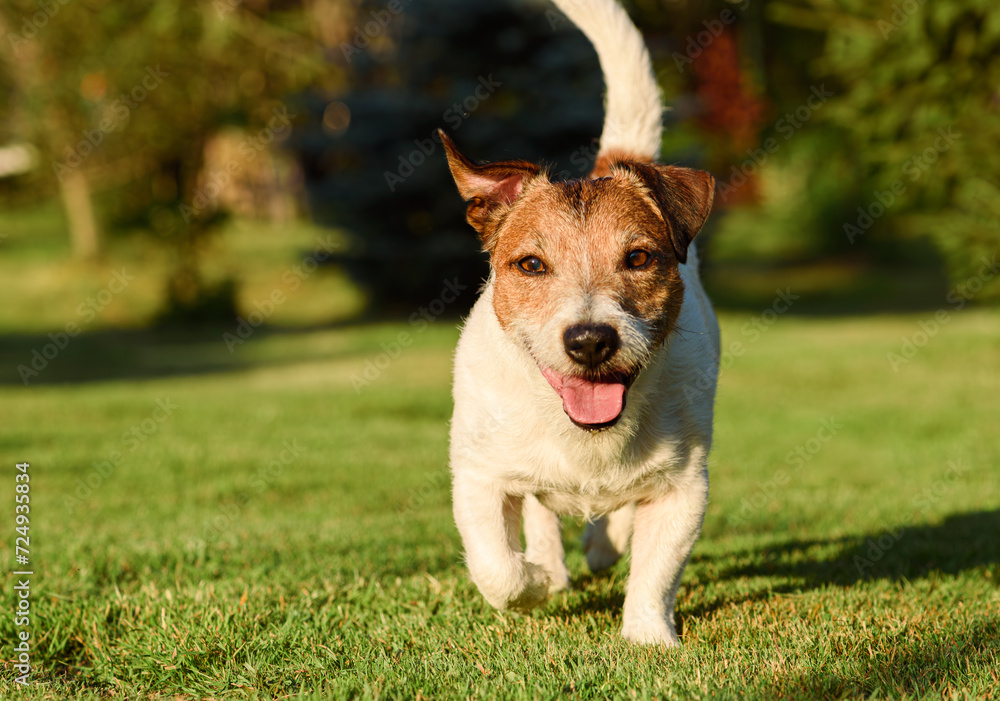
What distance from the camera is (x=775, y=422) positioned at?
11.7 meters

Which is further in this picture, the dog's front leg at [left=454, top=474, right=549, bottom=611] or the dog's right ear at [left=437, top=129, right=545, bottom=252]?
the dog's right ear at [left=437, top=129, right=545, bottom=252]

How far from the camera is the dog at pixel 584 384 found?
12.0ft

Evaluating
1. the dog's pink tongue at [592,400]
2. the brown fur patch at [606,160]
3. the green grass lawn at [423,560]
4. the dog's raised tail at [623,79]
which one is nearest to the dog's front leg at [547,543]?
the green grass lawn at [423,560]

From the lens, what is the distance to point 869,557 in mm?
5340

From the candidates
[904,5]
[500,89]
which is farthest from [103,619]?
[500,89]

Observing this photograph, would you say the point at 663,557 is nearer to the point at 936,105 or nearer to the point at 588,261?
the point at 588,261

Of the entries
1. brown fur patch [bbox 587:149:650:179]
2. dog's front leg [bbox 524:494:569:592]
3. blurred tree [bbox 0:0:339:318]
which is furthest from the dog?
blurred tree [bbox 0:0:339:318]

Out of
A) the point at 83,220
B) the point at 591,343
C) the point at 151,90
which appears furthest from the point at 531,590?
the point at 83,220

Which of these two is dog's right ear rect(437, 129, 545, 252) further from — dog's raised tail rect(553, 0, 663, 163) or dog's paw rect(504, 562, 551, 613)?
dog's paw rect(504, 562, 551, 613)

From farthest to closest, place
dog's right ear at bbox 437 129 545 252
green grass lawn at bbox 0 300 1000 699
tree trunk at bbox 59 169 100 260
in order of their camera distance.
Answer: tree trunk at bbox 59 169 100 260 < dog's right ear at bbox 437 129 545 252 < green grass lawn at bbox 0 300 1000 699

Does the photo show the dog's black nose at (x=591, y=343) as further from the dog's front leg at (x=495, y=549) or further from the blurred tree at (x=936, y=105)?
the blurred tree at (x=936, y=105)

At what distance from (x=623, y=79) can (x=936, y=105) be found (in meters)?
10.6

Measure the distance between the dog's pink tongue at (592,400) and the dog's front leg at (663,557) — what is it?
0.70 meters

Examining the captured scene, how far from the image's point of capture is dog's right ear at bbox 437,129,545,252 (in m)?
4.13
